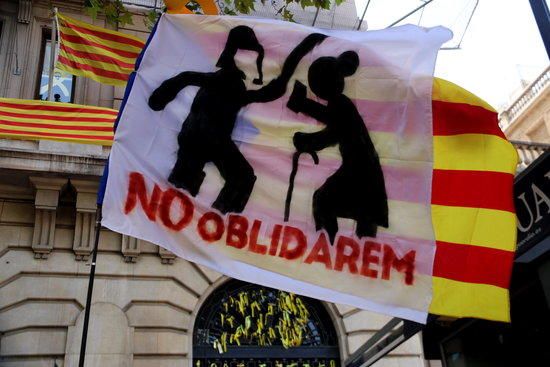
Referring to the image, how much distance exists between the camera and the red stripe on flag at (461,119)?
4730 millimetres

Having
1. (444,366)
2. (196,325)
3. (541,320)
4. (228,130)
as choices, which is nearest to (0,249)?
(196,325)

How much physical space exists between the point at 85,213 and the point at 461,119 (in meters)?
7.14

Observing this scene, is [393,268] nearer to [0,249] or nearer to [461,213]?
[461,213]

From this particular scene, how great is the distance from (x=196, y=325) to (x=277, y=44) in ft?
20.9

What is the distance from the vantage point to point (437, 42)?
4695mm

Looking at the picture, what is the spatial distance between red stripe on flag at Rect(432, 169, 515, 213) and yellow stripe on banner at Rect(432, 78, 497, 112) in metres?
0.69

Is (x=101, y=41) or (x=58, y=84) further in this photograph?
(x=58, y=84)

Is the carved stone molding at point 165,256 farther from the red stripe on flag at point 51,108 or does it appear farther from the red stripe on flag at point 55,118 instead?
the red stripe on flag at point 51,108

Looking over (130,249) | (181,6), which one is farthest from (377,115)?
(130,249)

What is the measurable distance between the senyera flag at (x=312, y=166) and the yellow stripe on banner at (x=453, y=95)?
2cm

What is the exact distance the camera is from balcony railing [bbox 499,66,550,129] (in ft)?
78.8

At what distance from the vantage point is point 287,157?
4.42m

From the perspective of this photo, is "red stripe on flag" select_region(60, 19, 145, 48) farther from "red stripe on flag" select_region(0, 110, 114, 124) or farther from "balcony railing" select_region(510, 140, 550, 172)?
"balcony railing" select_region(510, 140, 550, 172)

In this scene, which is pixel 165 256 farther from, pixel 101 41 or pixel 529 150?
pixel 529 150
